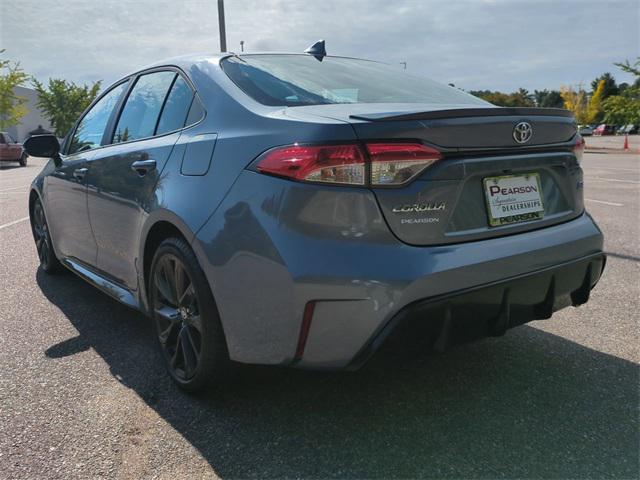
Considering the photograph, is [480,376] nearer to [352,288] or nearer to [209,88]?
[352,288]

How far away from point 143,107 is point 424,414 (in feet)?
7.50

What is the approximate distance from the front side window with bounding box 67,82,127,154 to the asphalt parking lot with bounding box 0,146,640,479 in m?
1.29

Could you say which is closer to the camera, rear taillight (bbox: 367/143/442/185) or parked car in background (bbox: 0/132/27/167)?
rear taillight (bbox: 367/143/442/185)

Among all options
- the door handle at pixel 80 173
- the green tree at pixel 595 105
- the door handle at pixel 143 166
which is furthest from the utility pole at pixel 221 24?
the green tree at pixel 595 105

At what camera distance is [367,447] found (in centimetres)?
228

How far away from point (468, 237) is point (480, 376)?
3.21 feet

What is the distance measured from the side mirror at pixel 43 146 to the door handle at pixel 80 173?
19.5 inches

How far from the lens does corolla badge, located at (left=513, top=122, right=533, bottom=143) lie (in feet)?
7.77

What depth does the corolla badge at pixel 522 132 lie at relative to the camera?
7.77ft

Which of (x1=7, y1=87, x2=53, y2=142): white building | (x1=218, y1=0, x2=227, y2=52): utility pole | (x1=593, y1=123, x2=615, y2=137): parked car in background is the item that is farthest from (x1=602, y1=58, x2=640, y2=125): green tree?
(x1=7, y1=87, x2=53, y2=142): white building

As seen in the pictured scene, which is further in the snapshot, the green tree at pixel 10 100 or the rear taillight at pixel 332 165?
the green tree at pixel 10 100

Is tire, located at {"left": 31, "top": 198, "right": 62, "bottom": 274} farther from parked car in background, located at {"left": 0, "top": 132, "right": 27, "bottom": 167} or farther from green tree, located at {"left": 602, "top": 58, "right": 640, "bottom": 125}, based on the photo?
green tree, located at {"left": 602, "top": 58, "right": 640, "bottom": 125}

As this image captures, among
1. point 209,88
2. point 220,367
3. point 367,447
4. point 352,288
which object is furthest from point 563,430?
point 209,88

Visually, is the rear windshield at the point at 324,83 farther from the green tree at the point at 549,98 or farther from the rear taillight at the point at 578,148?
the green tree at the point at 549,98
